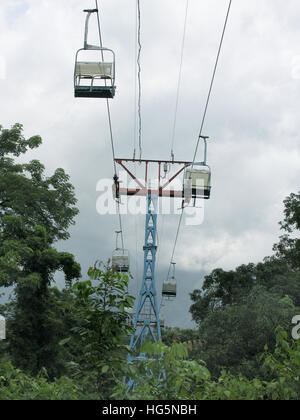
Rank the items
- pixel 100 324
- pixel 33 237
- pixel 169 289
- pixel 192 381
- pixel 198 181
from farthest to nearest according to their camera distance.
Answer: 1. pixel 169 289
2. pixel 33 237
3. pixel 198 181
4. pixel 100 324
5. pixel 192 381

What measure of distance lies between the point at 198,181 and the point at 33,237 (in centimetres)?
884

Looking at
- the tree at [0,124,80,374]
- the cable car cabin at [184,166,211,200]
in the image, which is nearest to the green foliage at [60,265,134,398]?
the cable car cabin at [184,166,211,200]

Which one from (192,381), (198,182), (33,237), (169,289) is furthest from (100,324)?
(169,289)

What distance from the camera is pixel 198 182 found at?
16.8 metres

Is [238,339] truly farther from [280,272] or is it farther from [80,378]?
[80,378]

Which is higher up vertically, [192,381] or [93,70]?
[93,70]

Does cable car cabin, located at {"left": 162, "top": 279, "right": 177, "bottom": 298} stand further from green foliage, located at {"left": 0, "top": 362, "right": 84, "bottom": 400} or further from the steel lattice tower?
green foliage, located at {"left": 0, "top": 362, "right": 84, "bottom": 400}

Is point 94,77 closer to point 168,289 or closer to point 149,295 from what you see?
point 149,295

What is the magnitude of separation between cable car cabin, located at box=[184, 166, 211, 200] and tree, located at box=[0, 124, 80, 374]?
26.1ft

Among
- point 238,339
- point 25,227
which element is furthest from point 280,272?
point 25,227

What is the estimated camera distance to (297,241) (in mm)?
32625

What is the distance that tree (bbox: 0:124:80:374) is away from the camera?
22898mm

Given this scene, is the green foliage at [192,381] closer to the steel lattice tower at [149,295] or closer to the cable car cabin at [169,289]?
the steel lattice tower at [149,295]
